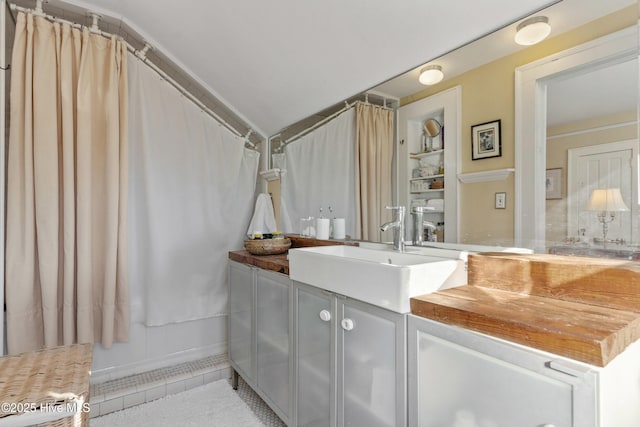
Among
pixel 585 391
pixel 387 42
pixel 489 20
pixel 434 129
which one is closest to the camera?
pixel 585 391

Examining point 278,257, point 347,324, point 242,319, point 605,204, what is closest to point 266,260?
point 278,257

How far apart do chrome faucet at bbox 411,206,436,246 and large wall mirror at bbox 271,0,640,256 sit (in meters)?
0.16

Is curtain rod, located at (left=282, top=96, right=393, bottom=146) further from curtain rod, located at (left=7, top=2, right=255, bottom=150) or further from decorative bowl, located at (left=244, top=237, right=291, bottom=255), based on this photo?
decorative bowl, located at (left=244, top=237, right=291, bottom=255)

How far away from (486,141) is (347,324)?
88cm

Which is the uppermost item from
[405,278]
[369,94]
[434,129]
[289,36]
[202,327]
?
[289,36]

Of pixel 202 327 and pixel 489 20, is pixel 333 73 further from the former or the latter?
pixel 202 327

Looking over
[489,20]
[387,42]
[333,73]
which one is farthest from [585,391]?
[333,73]

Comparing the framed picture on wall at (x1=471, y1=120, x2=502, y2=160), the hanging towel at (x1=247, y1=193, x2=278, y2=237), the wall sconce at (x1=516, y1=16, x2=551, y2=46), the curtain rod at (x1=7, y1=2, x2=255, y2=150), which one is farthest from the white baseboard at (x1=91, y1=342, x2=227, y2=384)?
the wall sconce at (x1=516, y1=16, x2=551, y2=46)

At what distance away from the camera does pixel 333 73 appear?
6.24ft

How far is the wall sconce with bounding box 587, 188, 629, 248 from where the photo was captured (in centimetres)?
95

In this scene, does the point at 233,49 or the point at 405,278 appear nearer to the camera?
the point at 405,278

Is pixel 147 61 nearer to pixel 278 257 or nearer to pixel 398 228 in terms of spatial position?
pixel 278 257

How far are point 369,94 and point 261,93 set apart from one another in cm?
88

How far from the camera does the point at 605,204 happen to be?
3.20ft
